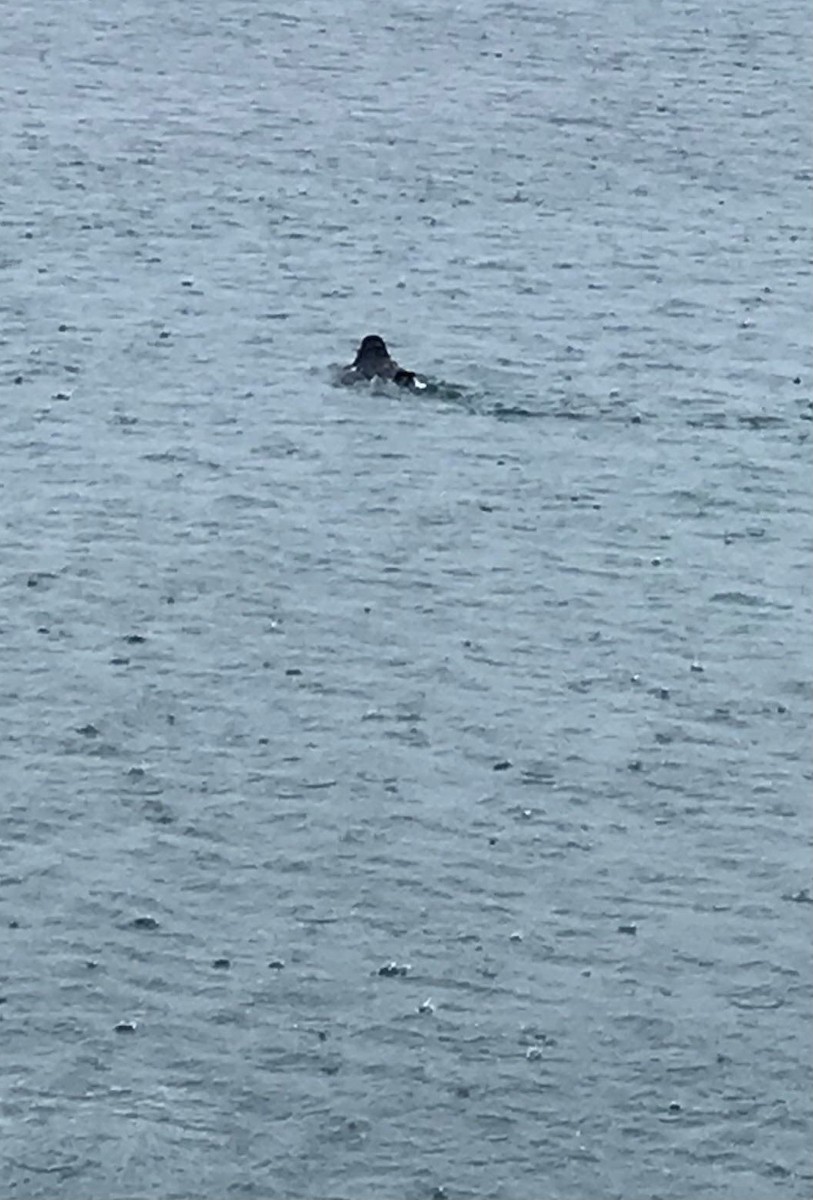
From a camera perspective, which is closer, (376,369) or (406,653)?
(406,653)

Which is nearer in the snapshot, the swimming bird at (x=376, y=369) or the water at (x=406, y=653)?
the water at (x=406, y=653)

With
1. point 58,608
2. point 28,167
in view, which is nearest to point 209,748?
point 58,608

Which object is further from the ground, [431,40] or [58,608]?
[431,40]

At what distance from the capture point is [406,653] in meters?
8.22

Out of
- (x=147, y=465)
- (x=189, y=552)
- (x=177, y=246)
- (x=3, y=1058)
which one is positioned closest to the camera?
(x=3, y=1058)

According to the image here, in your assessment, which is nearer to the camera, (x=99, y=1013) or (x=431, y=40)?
(x=99, y=1013)

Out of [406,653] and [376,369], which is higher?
[376,369]

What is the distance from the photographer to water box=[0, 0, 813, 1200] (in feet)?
19.5

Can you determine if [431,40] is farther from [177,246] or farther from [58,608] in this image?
[58,608]

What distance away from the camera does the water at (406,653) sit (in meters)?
5.96

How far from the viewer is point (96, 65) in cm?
1562

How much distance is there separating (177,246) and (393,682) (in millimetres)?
5076

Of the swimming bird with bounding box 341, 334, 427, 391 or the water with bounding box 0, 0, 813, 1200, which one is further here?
the swimming bird with bounding box 341, 334, 427, 391

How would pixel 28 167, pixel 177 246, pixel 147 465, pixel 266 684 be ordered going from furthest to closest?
pixel 28 167
pixel 177 246
pixel 147 465
pixel 266 684
